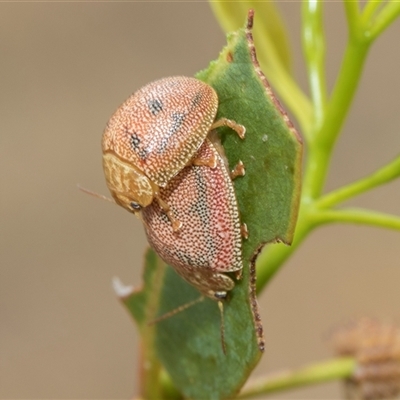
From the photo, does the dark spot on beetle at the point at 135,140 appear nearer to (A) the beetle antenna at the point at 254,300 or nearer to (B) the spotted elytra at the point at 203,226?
(B) the spotted elytra at the point at 203,226

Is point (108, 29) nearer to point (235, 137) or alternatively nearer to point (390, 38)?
point (390, 38)

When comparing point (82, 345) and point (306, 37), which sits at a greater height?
point (306, 37)

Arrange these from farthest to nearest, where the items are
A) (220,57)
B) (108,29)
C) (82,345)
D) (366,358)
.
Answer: (108,29) < (82,345) < (366,358) < (220,57)

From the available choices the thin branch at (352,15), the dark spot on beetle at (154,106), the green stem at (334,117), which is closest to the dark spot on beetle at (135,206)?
the dark spot on beetle at (154,106)

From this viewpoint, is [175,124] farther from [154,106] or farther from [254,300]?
[254,300]

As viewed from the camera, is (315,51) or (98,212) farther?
(98,212)

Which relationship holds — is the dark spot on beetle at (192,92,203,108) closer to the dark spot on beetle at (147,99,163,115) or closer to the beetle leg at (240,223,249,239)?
the dark spot on beetle at (147,99,163,115)

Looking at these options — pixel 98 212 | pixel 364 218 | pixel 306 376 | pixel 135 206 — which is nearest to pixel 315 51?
pixel 364 218

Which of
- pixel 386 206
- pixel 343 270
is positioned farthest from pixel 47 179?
pixel 386 206
